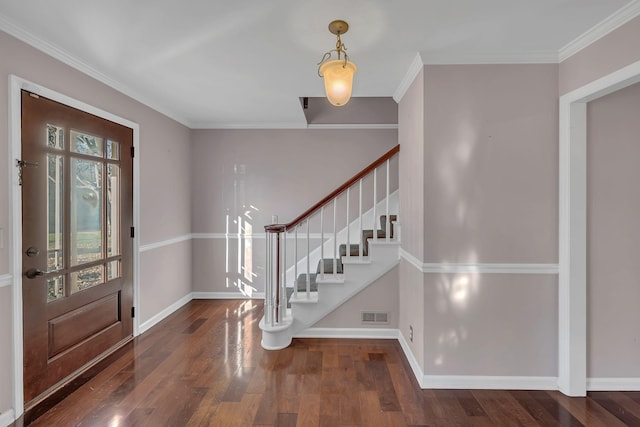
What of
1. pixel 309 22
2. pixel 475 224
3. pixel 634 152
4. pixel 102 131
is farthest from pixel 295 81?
pixel 634 152

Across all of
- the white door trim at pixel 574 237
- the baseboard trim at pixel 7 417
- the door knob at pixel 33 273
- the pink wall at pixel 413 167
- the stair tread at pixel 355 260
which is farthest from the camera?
the stair tread at pixel 355 260

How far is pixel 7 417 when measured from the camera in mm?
2023

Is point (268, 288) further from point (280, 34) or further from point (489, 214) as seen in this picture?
point (280, 34)

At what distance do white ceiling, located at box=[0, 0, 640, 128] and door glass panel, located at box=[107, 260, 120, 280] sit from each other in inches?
65.1

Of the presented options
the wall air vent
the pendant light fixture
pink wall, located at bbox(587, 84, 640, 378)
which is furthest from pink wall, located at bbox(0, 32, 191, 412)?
pink wall, located at bbox(587, 84, 640, 378)

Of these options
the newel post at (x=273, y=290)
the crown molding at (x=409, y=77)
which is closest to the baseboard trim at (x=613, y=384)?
the newel post at (x=273, y=290)

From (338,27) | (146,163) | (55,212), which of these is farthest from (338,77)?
(146,163)

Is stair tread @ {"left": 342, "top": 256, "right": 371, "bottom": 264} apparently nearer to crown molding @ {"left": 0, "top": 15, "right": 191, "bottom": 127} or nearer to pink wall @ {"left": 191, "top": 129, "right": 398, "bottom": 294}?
pink wall @ {"left": 191, "top": 129, "right": 398, "bottom": 294}

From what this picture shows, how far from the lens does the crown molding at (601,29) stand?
6.11ft

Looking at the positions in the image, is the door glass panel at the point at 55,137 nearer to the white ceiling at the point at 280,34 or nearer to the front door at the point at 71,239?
the front door at the point at 71,239

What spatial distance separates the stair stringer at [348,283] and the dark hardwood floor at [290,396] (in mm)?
315

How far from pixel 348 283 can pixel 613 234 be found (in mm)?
2137

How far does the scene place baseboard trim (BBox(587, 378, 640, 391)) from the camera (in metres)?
2.39

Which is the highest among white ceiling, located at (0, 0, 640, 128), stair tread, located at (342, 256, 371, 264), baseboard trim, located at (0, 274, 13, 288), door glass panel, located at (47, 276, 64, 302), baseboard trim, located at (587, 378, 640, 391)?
white ceiling, located at (0, 0, 640, 128)
